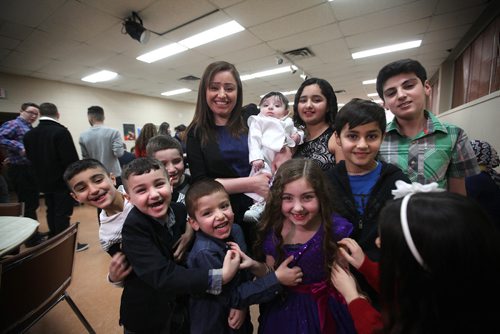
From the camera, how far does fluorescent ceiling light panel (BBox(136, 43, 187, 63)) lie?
451 cm

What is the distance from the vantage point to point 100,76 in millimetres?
6207

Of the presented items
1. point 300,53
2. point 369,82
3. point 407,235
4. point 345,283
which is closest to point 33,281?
point 345,283

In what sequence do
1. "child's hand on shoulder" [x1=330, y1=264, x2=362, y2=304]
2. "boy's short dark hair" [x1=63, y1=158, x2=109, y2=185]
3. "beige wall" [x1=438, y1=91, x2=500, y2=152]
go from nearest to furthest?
"child's hand on shoulder" [x1=330, y1=264, x2=362, y2=304], "boy's short dark hair" [x1=63, y1=158, x2=109, y2=185], "beige wall" [x1=438, y1=91, x2=500, y2=152]

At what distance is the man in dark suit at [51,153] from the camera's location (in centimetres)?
297

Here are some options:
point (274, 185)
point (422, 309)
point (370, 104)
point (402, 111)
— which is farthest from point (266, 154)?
point (422, 309)

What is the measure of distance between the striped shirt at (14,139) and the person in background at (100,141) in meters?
0.85

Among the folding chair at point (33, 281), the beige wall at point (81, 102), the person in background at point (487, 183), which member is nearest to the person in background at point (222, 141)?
the folding chair at point (33, 281)

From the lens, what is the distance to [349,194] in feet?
3.69

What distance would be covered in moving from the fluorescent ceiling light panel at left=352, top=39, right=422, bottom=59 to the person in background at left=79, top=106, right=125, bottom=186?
5382 mm

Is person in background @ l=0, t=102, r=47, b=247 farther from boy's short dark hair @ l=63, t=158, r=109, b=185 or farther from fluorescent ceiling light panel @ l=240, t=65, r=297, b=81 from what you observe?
fluorescent ceiling light panel @ l=240, t=65, r=297, b=81

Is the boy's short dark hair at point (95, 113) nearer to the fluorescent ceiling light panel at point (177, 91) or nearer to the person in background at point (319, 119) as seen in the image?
the person in background at point (319, 119)

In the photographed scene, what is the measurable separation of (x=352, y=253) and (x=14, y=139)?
4.92 metres

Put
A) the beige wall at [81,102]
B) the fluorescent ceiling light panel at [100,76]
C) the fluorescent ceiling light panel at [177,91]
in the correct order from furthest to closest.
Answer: the fluorescent ceiling light panel at [177,91] → the fluorescent ceiling light panel at [100,76] → the beige wall at [81,102]

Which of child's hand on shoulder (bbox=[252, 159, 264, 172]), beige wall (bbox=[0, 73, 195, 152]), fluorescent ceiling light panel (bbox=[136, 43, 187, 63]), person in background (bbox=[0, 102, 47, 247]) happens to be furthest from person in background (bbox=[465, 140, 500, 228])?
beige wall (bbox=[0, 73, 195, 152])
